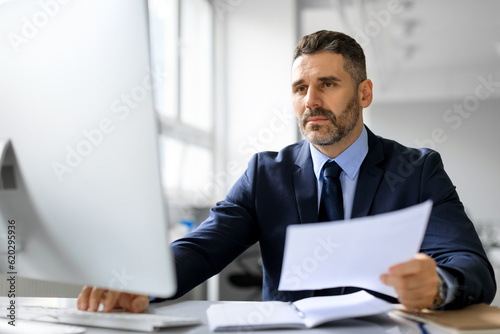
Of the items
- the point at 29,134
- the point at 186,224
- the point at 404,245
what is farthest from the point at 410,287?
the point at 186,224

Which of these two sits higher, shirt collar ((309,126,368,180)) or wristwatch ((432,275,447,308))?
shirt collar ((309,126,368,180))

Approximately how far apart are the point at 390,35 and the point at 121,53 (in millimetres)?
4762

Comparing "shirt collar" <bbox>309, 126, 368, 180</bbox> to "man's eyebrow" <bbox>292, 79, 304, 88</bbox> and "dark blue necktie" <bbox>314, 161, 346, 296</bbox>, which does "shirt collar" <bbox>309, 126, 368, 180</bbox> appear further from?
"man's eyebrow" <bbox>292, 79, 304, 88</bbox>

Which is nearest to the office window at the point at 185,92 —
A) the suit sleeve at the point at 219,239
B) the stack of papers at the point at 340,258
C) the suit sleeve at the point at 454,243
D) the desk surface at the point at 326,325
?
the suit sleeve at the point at 219,239

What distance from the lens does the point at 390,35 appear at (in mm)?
4895

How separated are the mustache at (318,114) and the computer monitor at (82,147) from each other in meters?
0.81

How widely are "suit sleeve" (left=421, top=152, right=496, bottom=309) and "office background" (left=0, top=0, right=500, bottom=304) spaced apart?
8.31 ft

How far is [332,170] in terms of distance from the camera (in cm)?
127

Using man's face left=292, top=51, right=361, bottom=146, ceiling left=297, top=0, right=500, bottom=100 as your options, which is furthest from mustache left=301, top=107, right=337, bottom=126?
ceiling left=297, top=0, right=500, bottom=100

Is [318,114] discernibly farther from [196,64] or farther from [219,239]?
[196,64]

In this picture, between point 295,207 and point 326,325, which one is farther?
point 295,207


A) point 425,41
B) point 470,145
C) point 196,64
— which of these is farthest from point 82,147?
point 425,41

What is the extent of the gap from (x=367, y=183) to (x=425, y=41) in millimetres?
4104

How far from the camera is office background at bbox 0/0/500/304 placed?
4316 millimetres
